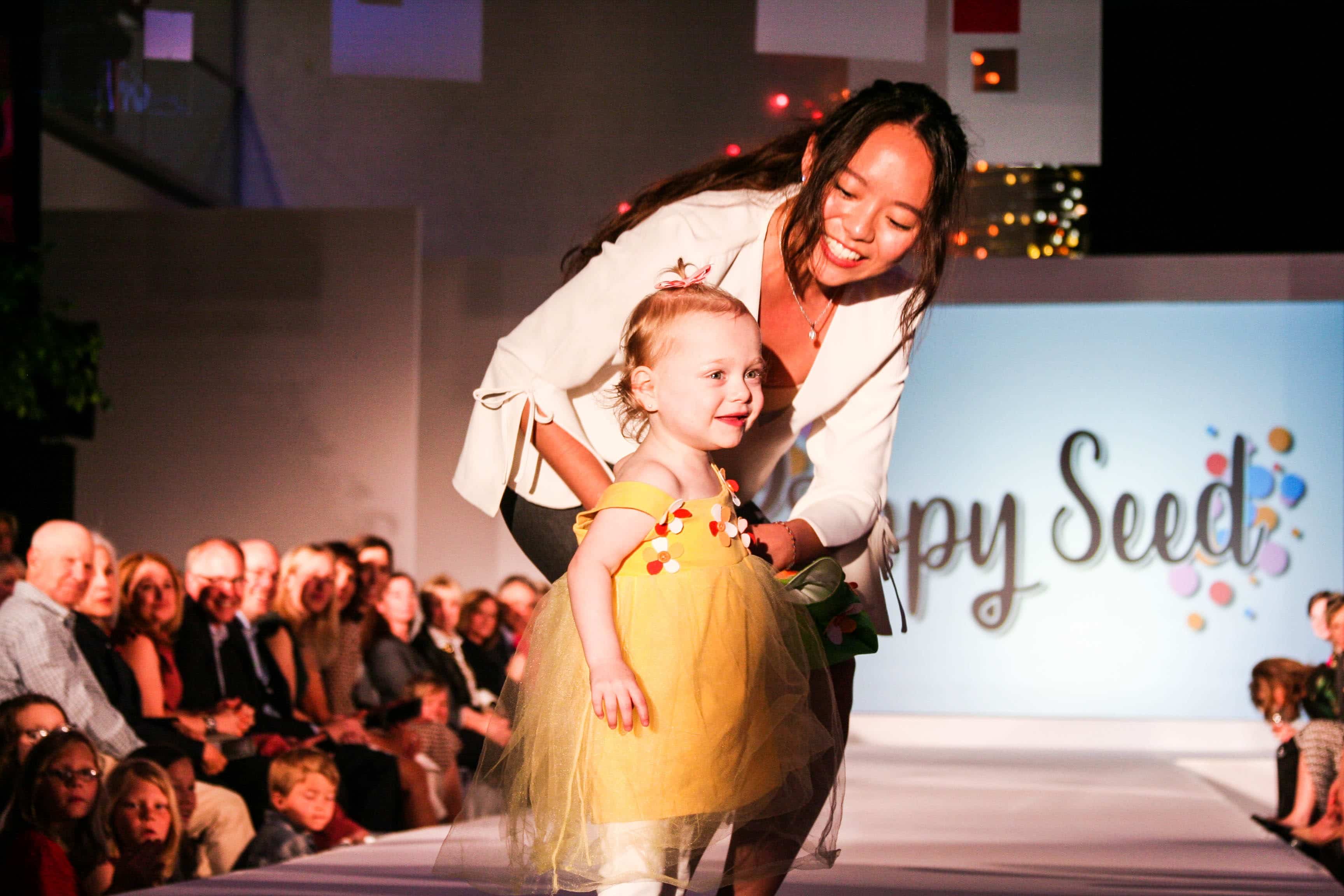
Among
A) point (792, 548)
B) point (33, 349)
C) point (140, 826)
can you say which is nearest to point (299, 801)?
point (140, 826)

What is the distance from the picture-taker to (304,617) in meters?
4.71

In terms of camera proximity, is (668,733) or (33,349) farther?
(33,349)

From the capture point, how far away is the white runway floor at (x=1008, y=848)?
9.02 ft

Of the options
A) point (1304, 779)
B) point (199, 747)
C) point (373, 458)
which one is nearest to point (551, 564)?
point (199, 747)

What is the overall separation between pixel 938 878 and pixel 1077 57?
3.90m

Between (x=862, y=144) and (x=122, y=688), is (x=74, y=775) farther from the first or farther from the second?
(x=862, y=144)

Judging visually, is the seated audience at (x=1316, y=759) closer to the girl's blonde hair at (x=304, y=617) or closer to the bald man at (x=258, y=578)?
the girl's blonde hair at (x=304, y=617)

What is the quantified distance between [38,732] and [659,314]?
1918 millimetres

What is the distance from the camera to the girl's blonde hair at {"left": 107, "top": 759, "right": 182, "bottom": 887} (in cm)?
294

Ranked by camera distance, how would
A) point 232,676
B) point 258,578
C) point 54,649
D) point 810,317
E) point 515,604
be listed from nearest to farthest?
point 810,317, point 54,649, point 232,676, point 258,578, point 515,604

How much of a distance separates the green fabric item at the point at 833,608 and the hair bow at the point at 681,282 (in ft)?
1.22

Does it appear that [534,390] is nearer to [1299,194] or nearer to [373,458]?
[373,458]

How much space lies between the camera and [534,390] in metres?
1.81

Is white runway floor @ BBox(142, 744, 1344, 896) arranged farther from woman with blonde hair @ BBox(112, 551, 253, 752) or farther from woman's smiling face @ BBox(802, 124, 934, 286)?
woman's smiling face @ BBox(802, 124, 934, 286)
